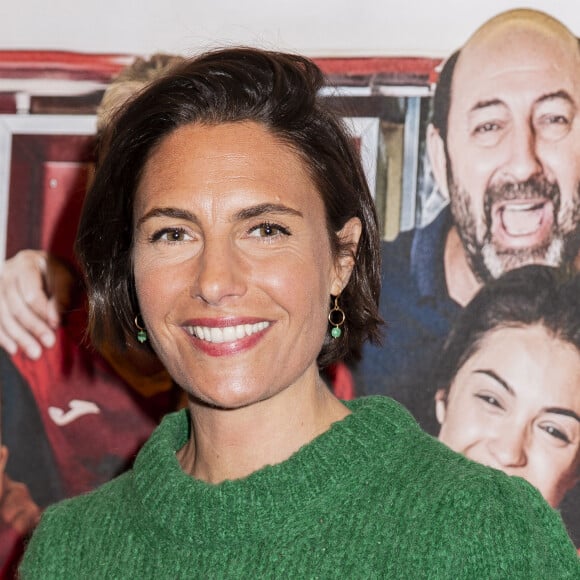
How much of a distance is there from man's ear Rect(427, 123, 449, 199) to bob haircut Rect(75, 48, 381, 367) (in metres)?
0.38

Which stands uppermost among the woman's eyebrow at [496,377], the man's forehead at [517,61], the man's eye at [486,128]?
the man's forehead at [517,61]

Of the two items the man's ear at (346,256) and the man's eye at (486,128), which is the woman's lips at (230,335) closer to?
the man's ear at (346,256)

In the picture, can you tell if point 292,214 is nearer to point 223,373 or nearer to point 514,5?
point 223,373

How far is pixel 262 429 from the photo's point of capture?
4.48 feet

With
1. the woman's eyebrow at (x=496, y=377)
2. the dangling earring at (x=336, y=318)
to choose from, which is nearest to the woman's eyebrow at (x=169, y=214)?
the dangling earring at (x=336, y=318)

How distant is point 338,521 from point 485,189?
0.75 metres

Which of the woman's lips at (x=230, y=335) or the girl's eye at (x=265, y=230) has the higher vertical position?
Answer: the girl's eye at (x=265, y=230)

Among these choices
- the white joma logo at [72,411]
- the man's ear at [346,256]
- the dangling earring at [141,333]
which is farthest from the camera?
the white joma logo at [72,411]

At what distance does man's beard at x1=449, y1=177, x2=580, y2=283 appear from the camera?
1.77 metres

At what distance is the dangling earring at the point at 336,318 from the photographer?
1.45 metres

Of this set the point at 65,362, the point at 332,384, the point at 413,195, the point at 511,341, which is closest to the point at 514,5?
the point at 413,195

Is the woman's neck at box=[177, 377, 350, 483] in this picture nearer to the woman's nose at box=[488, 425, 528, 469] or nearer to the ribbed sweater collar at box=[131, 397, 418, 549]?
the ribbed sweater collar at box=[131, 397, 418, 549]

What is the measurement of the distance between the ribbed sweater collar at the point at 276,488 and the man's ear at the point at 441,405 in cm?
44

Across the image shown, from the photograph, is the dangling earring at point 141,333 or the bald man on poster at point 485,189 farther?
the bald man on poster at point 485,189
